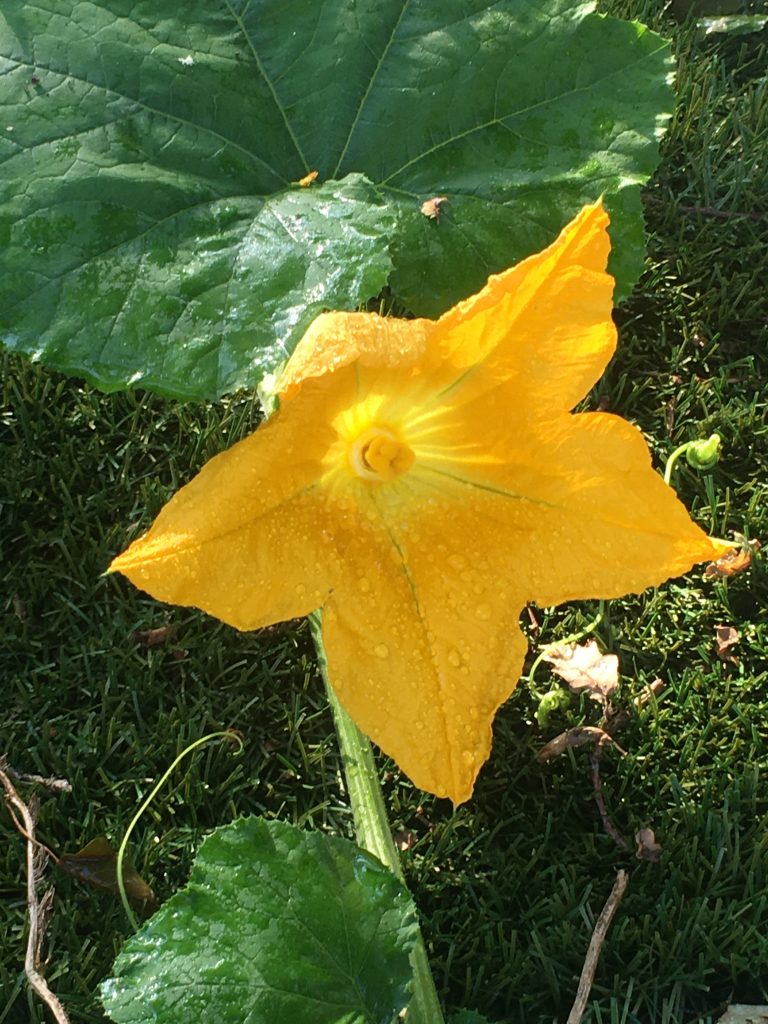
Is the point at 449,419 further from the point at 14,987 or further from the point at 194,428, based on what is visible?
the point at 14,987

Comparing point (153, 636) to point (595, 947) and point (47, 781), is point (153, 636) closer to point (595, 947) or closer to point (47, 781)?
point (47, 781)

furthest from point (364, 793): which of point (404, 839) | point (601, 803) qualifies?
point (601, 803)

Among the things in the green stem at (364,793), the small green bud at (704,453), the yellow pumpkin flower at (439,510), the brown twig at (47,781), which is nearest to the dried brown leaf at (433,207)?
the yellow pumpkin flower at (439,510)

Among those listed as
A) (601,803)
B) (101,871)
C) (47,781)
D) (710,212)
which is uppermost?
(710,212)

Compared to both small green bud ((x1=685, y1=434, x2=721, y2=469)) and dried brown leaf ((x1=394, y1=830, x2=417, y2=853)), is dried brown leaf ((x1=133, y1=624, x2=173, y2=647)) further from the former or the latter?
small green bud ((x1=685, y1=434, x2=721, y2=469))

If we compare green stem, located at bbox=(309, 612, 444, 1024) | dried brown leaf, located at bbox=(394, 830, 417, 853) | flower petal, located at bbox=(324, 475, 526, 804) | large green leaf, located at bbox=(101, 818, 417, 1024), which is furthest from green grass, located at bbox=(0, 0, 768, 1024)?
flower petal, located at bbox=(324, 475, 526, 804)

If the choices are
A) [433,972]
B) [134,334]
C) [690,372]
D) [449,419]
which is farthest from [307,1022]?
[690,372]
